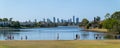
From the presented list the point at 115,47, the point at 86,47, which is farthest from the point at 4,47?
the point at 115,47

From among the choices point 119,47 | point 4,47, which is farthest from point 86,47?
point 4,47

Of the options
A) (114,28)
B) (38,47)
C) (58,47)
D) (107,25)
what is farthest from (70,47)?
(107,25)

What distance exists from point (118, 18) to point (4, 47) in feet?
397

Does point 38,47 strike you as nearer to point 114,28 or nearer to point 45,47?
point 45,47

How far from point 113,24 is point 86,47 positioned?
101m

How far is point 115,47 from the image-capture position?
4759 centimetres

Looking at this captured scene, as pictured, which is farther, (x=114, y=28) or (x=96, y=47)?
(x=114, y=28)

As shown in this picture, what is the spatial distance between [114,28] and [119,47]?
9530cm

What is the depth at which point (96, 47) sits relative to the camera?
4781 cm

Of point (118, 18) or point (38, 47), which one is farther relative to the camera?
point (118, 18)

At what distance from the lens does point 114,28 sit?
141500mm

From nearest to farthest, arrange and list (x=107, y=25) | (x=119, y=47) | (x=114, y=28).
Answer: (x=119, y=47)
(x=114, y=28)
(x=107, y=25)

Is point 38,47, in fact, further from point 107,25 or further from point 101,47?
point 107,25

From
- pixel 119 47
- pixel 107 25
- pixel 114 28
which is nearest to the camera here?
pixel 119 47
